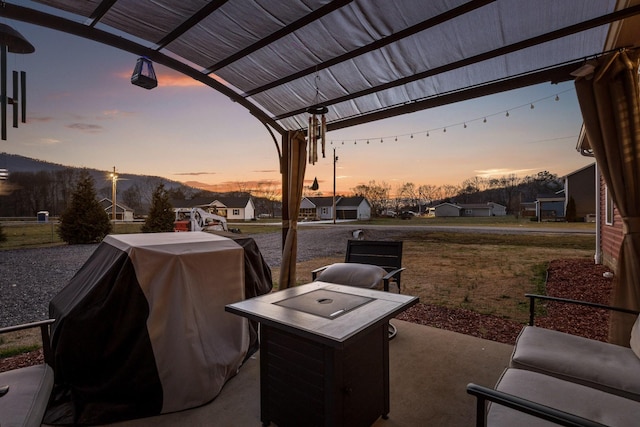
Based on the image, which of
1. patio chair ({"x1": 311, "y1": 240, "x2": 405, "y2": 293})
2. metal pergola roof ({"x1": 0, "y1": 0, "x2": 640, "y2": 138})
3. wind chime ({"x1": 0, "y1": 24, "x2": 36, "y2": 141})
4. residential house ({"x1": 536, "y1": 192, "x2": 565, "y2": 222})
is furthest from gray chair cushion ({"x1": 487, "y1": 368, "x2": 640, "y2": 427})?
residential house ({"x1": 536, "y1": 192, "x2": 565, "y2": 222})

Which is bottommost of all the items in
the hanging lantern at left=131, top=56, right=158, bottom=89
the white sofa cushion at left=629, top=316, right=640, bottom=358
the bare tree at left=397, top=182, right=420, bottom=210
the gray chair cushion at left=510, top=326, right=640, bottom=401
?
the gray chair cushion at left=510, top=326, right=640, bottom=401

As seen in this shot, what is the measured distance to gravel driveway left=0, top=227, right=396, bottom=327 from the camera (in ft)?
11.9

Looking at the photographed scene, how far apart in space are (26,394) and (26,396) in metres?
0.02

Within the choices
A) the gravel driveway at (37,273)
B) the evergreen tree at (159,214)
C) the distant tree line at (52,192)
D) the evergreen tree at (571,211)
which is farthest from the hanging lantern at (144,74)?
the evergreen tree at (571,211)

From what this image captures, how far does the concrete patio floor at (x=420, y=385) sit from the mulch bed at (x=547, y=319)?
370mm

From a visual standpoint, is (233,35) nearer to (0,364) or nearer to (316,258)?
(0,364)

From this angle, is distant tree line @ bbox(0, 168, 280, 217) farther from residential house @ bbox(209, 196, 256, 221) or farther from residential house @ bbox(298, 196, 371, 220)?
residential house @ bbox(298, 196, 371, 220)

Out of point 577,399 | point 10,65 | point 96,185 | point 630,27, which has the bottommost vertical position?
point 577,399

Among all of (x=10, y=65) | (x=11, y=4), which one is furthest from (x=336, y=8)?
(x=10, y=65)

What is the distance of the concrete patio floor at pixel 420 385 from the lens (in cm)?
172

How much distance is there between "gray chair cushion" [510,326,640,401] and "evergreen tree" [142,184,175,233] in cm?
626

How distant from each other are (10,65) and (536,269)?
7659mm

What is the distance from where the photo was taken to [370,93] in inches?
125

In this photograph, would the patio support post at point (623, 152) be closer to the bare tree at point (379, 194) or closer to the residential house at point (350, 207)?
the bare tree at point (379, 194)
